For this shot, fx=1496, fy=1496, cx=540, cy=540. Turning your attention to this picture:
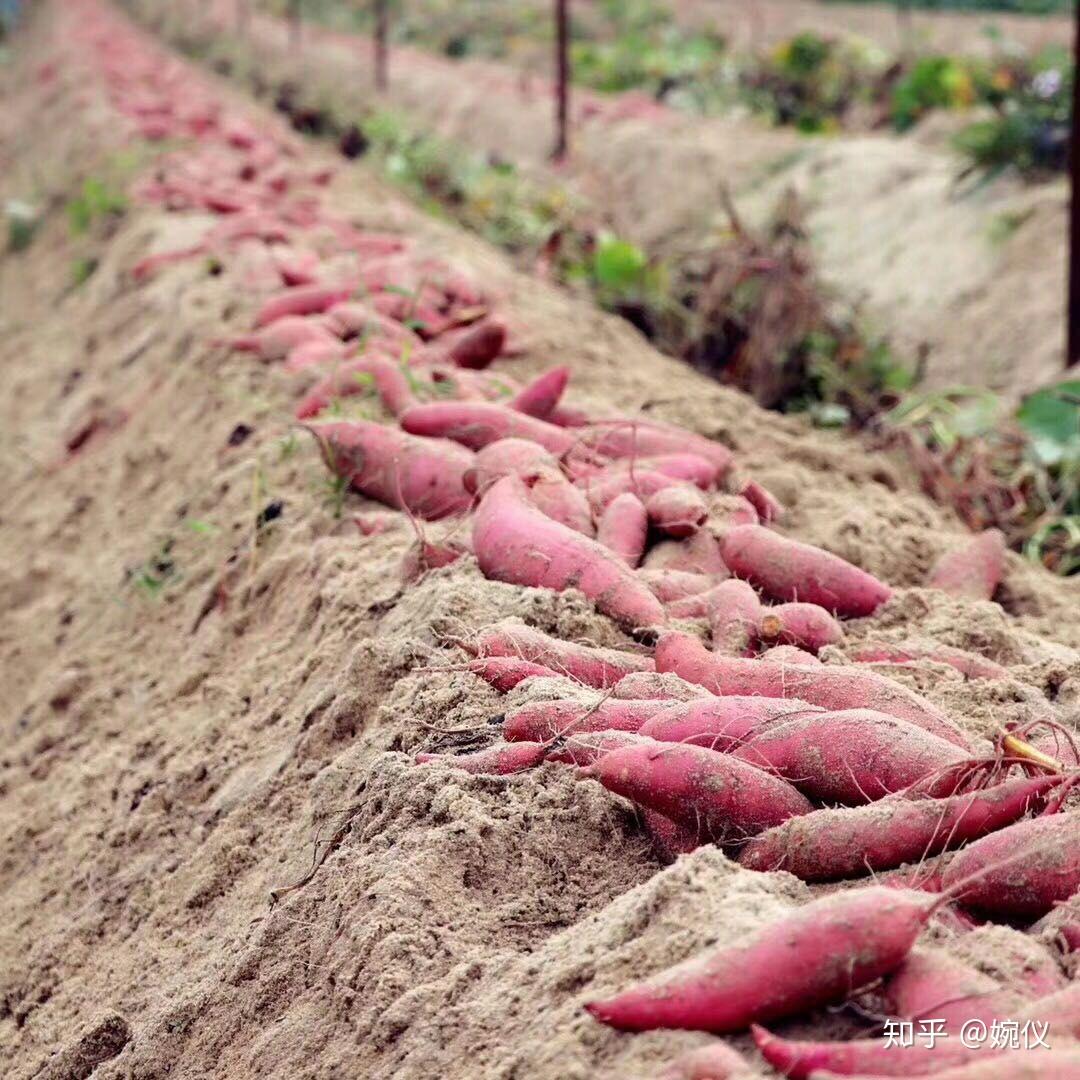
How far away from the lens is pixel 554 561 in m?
2.59

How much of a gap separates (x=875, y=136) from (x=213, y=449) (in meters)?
7.67

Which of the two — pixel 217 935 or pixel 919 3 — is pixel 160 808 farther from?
pixel 919 3

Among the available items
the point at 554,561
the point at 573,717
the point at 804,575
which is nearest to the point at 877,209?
the point at 804,575

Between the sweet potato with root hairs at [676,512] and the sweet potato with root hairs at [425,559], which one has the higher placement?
the sweet potato with root hairs at [676,512]

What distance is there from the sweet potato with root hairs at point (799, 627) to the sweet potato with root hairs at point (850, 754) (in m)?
0.47

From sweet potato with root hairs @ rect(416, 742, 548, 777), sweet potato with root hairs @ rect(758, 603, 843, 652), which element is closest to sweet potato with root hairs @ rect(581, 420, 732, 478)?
sweet potato with root hairs @ rect(758, 603, 843, 652)

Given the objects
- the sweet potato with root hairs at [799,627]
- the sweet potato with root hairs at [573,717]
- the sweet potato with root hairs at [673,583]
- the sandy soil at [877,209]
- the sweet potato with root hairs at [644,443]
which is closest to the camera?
the sweet potato with root hairs at [573,717]

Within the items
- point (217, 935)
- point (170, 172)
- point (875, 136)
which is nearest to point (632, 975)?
point (217, 935)

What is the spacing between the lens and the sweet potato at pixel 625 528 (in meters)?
2.74

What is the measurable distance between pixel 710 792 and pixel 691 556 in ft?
3.21

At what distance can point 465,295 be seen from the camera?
15.5 ft

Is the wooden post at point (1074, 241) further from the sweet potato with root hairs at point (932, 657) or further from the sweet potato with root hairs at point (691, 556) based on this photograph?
the sweet potato with root hairs at point (932, 657)

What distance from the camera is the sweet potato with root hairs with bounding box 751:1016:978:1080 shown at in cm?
138

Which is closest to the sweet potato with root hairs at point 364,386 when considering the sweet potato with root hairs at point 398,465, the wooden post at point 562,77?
the sweet potato with root hairs at point 398,465
